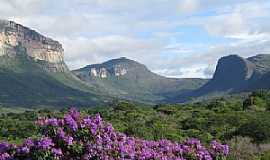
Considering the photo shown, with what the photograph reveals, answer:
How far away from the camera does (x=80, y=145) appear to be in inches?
296

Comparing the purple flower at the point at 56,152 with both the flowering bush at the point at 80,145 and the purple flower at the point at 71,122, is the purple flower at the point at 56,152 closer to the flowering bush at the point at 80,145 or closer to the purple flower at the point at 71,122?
the flowering bush at the point at 80,145

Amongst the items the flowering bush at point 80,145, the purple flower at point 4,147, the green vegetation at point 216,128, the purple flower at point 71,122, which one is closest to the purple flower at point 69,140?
the flowering bush at point 80,145

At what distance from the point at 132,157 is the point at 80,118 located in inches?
36.8

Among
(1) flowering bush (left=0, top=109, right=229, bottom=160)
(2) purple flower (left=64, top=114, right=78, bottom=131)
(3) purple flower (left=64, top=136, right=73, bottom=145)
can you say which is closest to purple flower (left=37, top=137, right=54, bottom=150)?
(1) flowering bush (left=0, top=109, right=229, bottom=160)

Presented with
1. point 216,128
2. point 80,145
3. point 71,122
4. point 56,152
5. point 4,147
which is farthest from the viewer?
point 216,128

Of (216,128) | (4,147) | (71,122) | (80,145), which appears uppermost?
(71,122)

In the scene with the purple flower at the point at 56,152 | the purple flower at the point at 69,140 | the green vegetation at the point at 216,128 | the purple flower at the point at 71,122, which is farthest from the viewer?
the green vegetation at the point at 216,128

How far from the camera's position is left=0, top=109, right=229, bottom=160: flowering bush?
748 centimetres

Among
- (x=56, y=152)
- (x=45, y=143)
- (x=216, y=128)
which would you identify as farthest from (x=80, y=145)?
(x=216, y=128)

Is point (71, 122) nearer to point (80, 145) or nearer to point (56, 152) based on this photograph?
point (80, 145)

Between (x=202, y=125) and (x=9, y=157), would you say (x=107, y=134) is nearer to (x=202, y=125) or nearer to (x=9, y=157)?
(x=9, y=157)

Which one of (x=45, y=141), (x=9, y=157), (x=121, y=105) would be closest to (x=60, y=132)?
(x=45, y=141)

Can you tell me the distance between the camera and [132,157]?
759cm

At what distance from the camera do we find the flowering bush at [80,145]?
748 centimetres
